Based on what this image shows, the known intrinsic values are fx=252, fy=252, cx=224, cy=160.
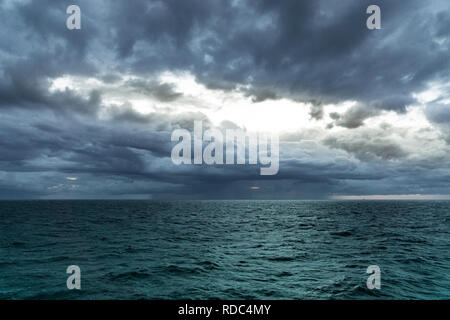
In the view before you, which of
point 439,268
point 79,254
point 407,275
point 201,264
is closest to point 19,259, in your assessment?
point 79,254

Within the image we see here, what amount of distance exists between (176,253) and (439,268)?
2405 centimetres

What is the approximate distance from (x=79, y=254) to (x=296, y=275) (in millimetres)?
21022

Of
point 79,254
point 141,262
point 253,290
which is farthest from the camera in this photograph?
point 79,254

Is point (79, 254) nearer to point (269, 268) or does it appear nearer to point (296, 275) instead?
point (269, 268)

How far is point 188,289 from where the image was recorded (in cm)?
1609
